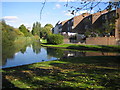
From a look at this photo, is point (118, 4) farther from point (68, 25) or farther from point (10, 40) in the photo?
point (68, 25)

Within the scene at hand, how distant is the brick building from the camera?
4.26m

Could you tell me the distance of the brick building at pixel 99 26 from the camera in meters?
4.26

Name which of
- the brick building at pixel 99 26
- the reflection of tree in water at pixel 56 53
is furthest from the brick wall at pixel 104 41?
the reflection of tree in water at pixel 56 53

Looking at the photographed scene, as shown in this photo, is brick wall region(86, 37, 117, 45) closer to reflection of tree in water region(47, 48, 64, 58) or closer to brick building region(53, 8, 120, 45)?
brick building region(53, 8, 120, 45)

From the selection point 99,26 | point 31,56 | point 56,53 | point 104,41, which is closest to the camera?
point 99,26

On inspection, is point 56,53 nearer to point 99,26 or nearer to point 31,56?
point 31,56

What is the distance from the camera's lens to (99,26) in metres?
11.6

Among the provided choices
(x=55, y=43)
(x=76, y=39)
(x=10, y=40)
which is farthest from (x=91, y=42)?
(x=10, y=40)

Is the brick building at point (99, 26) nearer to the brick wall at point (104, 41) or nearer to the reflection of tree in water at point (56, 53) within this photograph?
the brick wall at point (104, 41)

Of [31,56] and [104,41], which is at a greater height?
[104,41]

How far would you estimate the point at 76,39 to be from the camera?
1524 inches

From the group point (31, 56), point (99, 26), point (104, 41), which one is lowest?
point (31, 56)

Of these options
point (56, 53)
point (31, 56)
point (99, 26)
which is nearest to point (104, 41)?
point (56, 53)

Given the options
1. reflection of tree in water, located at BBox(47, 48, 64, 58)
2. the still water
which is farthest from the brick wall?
reflection of tree in water, located at BBox(47, 48, 64, 58)
